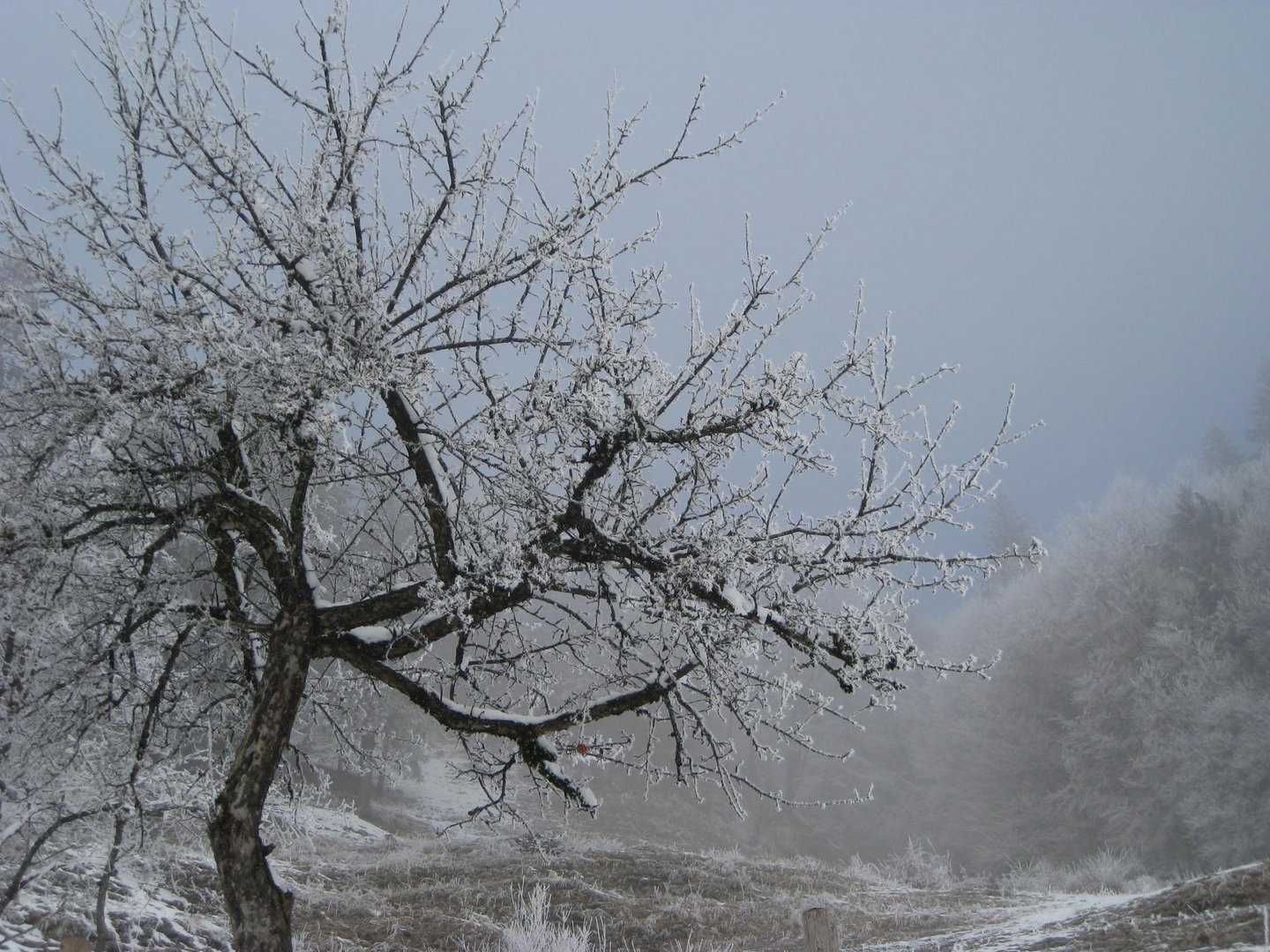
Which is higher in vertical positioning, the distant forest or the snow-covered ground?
the distant forest

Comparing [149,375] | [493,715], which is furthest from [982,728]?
[149,375]

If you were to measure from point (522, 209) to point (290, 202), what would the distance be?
1345mm

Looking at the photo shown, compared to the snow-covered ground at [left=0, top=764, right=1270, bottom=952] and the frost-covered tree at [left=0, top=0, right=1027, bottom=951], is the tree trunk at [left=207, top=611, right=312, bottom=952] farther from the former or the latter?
the snow-covered ground at [left=0, top=764, right=1270, bottom=952]

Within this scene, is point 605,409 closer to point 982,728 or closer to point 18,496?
point 18,496

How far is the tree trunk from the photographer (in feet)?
13.4

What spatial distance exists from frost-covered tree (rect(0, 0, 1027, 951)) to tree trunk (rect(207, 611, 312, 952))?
0.05 feet

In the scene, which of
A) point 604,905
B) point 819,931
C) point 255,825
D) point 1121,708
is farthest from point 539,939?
point 1121,708

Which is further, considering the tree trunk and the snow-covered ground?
the snow-covered ground

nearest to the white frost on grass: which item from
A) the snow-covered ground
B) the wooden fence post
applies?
the snow-covered ground

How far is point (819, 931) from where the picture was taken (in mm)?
3811

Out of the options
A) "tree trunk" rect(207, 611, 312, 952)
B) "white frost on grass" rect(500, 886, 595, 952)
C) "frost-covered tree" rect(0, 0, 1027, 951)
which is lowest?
"white frost on grass" rect(500, 886, 595, 952)

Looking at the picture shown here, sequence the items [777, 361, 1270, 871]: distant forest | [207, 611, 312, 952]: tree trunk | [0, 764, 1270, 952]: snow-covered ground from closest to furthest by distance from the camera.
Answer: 1. [207, 611, 312, 952]: tree trunk
2. [0, 764, 1270, 952]: snow-covered ground
3. [777, 361, 1270, 871]: distant forest

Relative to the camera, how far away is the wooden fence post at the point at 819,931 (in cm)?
378

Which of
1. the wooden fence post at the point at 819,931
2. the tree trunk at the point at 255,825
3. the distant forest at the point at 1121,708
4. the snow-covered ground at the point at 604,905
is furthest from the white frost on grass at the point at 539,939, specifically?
the distant forest at the point at 1121,708
